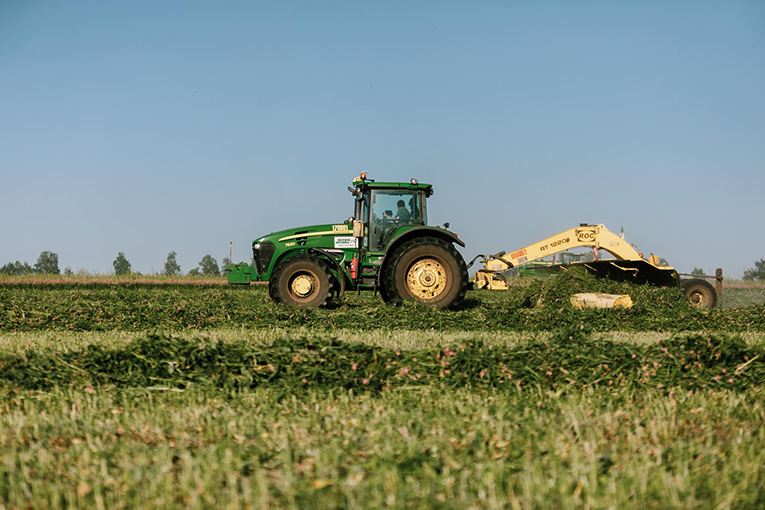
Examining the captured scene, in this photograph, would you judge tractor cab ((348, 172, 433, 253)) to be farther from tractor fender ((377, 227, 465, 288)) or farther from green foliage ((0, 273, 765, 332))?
green foliage ((0, 273, 765, 332))

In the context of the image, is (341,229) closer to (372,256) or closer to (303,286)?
(372,256)

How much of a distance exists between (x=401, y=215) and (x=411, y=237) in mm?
616

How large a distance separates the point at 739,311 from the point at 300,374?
979cm

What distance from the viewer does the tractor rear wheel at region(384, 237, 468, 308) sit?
36.1ft

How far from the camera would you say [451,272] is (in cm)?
1113

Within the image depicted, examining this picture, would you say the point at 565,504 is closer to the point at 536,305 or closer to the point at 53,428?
the point at 53,428

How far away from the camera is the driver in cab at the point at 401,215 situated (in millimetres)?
11828

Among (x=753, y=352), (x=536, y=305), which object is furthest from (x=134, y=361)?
(x=536, y=305)

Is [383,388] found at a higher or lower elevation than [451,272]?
lower

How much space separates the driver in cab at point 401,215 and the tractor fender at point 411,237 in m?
0.51

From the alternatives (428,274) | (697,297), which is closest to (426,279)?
(428,274)

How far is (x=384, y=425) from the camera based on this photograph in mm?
3668

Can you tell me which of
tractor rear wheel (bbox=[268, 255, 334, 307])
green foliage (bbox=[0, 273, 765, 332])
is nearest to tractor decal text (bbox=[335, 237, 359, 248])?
tractor rear wheel (bbox=[268, 255, 334, 307])

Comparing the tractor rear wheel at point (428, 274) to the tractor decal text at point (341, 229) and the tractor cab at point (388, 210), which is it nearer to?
the tractor cab at point (388, 210)
